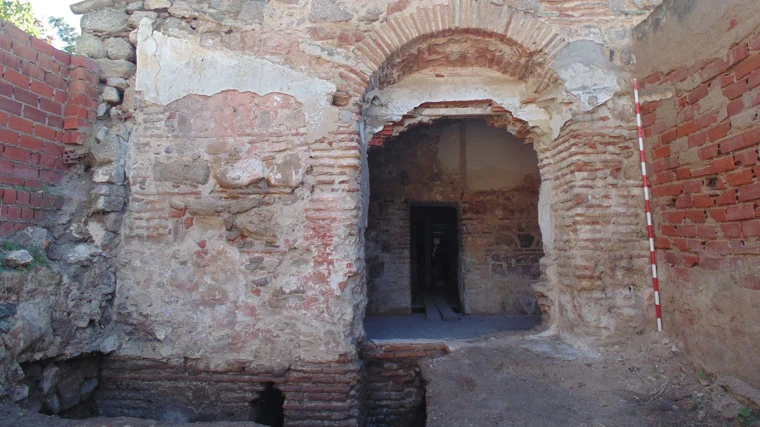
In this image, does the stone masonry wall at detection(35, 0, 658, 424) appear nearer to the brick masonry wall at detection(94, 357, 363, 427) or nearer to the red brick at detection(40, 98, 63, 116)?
the brick masonry wall at detection(94, 357, 363, 427)

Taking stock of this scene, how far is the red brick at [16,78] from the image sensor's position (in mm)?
3029

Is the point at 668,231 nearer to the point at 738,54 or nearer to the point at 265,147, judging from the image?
the point at 738,54

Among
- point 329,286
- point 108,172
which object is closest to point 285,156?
point 329,286

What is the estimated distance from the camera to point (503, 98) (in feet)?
13.9

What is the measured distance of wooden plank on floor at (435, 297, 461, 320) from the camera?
A: 6357mm

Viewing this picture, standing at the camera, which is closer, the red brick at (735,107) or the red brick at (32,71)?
the red brick at (735,107)

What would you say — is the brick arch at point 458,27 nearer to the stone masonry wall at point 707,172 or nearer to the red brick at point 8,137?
the stone masonry wall at point 707,172

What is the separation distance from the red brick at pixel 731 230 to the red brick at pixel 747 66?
91cm

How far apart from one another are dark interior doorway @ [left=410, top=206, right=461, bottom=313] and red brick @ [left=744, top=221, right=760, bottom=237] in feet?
23.9

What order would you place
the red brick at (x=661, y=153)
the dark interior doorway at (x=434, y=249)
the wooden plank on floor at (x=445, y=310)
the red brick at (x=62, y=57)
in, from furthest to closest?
the dark interior doorway at (x=434, y=249) → the wooden plank on floor at (x=445, y=310) → the red brick at (x=62, y=57) → the red brick at (x=661, y=153)

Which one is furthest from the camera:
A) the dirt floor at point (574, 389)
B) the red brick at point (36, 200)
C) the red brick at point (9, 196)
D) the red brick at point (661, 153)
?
the red brick at point (661, 153)

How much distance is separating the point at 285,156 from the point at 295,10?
4.23 feet

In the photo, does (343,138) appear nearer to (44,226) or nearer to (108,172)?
(108,172)

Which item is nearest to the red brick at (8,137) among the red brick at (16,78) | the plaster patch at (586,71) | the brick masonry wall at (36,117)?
the brick masonry wall at (36,117)
